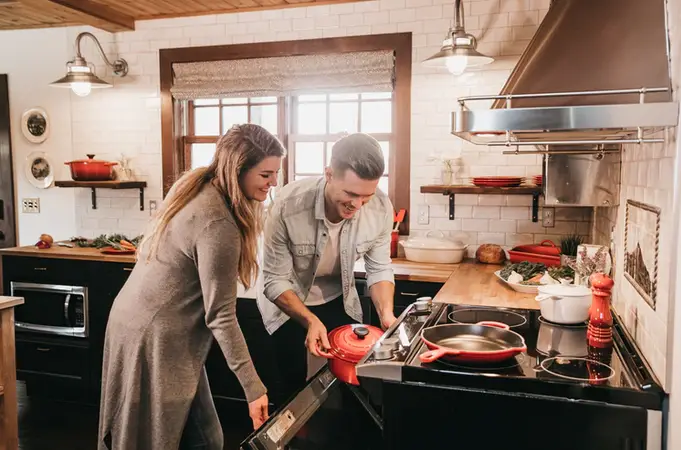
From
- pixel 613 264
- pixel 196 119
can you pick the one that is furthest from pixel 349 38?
pixel 613 264

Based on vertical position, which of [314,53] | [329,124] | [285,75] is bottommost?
[329,124]

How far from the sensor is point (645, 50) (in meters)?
1.63

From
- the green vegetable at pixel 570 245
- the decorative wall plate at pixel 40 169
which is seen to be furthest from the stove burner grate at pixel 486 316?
the decorative wall plate at pixel 40 169

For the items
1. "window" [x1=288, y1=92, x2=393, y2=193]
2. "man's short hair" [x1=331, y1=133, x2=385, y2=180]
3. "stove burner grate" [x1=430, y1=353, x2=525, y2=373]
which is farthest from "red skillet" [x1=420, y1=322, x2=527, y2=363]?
"window" [x1=288, y1=92, x2=393, y2=193]

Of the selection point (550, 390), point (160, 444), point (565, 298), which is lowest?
point (160, 444)

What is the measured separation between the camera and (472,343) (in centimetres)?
177

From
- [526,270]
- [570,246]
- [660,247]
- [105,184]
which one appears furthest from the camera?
[105,184]

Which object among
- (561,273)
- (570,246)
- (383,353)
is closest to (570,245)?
(570,246)

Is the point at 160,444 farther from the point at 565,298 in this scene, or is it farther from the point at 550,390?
the point at 565,298

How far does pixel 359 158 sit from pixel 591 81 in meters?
0.82

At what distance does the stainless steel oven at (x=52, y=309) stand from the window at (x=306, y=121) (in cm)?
134

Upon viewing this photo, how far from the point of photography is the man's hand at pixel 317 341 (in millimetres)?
2016

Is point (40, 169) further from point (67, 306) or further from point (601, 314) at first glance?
point (601, 314)

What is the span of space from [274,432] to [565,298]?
1035mm
